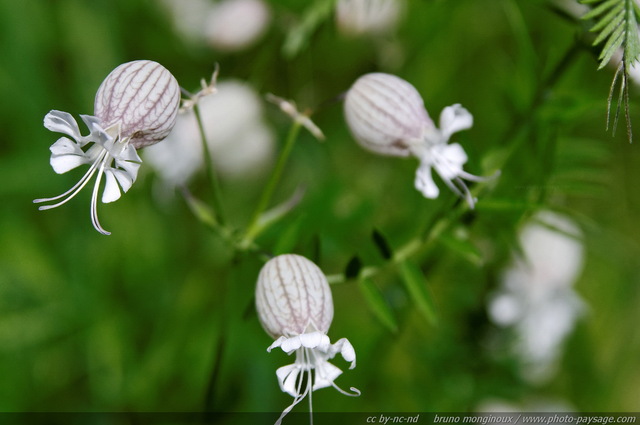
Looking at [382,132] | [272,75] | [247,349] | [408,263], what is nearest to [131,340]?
[247,349]

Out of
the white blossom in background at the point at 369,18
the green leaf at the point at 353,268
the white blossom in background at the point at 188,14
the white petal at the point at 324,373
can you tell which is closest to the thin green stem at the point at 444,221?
the green leaf at the point at 353,268

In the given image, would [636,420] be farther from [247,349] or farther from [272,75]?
[272,75]

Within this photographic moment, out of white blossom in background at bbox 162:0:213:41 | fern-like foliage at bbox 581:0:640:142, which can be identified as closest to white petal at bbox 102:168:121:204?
fern-like foliage at bbox 581:0:640:142

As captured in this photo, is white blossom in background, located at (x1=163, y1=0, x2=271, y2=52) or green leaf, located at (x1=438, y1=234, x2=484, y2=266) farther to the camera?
white blossom in background, located at (x1=163, y1=0, x2=271, y2=52)

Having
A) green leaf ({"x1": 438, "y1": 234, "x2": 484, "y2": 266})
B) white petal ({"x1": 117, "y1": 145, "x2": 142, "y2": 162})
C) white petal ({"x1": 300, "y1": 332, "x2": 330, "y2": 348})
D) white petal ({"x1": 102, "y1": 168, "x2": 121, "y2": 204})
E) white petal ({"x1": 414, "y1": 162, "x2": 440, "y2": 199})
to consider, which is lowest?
white petal ({"x1": 300, "y1": 332, "x2": 330, "y2": 348})

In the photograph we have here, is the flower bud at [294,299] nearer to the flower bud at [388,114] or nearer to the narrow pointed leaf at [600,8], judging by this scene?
the flower bud at [388,114]

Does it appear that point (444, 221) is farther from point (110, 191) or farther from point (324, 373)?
point (110, 191)

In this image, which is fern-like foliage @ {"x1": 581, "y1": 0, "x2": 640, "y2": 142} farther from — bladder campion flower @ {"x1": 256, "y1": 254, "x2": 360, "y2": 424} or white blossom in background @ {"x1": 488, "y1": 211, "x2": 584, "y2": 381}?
white blossom in background @ {"x1": 488, "y1": 211, "x2": 584, "y2": 381}
